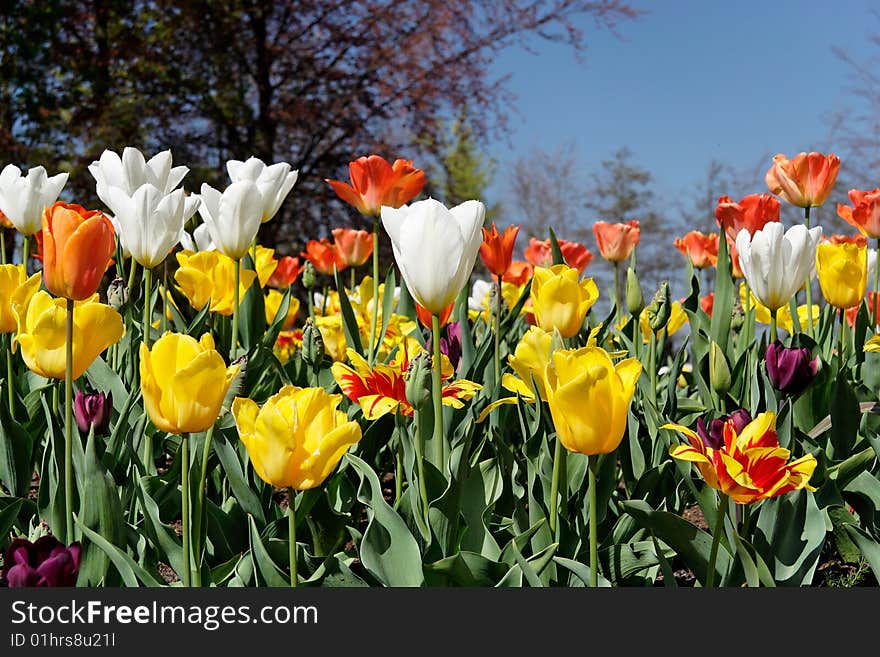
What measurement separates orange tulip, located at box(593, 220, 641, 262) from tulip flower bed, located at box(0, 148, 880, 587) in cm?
29

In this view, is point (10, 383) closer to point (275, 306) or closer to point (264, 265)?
point (264, 265)

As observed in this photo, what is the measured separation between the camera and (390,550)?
997mm

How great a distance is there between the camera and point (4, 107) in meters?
8.62

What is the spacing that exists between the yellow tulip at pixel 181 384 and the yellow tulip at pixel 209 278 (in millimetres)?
830

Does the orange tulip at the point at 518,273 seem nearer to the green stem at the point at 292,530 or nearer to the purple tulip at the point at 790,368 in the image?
the purple tulip at the point at 790,368

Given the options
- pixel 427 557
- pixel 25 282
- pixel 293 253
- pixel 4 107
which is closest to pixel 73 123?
pixel 4 107

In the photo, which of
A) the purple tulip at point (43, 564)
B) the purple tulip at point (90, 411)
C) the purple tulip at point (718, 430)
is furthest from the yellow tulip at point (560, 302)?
the purple tulip at point (43, 564)

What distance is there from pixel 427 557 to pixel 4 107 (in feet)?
29.8

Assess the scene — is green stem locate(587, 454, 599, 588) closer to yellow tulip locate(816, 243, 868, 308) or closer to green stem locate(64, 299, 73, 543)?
green stem locate(64, 299, 73, 543)

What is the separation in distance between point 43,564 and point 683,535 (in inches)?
27.1

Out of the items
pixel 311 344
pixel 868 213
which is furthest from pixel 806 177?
pixel 311 344

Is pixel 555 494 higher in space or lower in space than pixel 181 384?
lower

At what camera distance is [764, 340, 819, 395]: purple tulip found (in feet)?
4.24

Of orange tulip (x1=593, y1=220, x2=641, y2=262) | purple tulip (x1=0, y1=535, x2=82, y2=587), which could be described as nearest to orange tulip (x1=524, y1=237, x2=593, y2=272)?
orange tulip (x1=593, y1=220, x2=641, y2=262)
